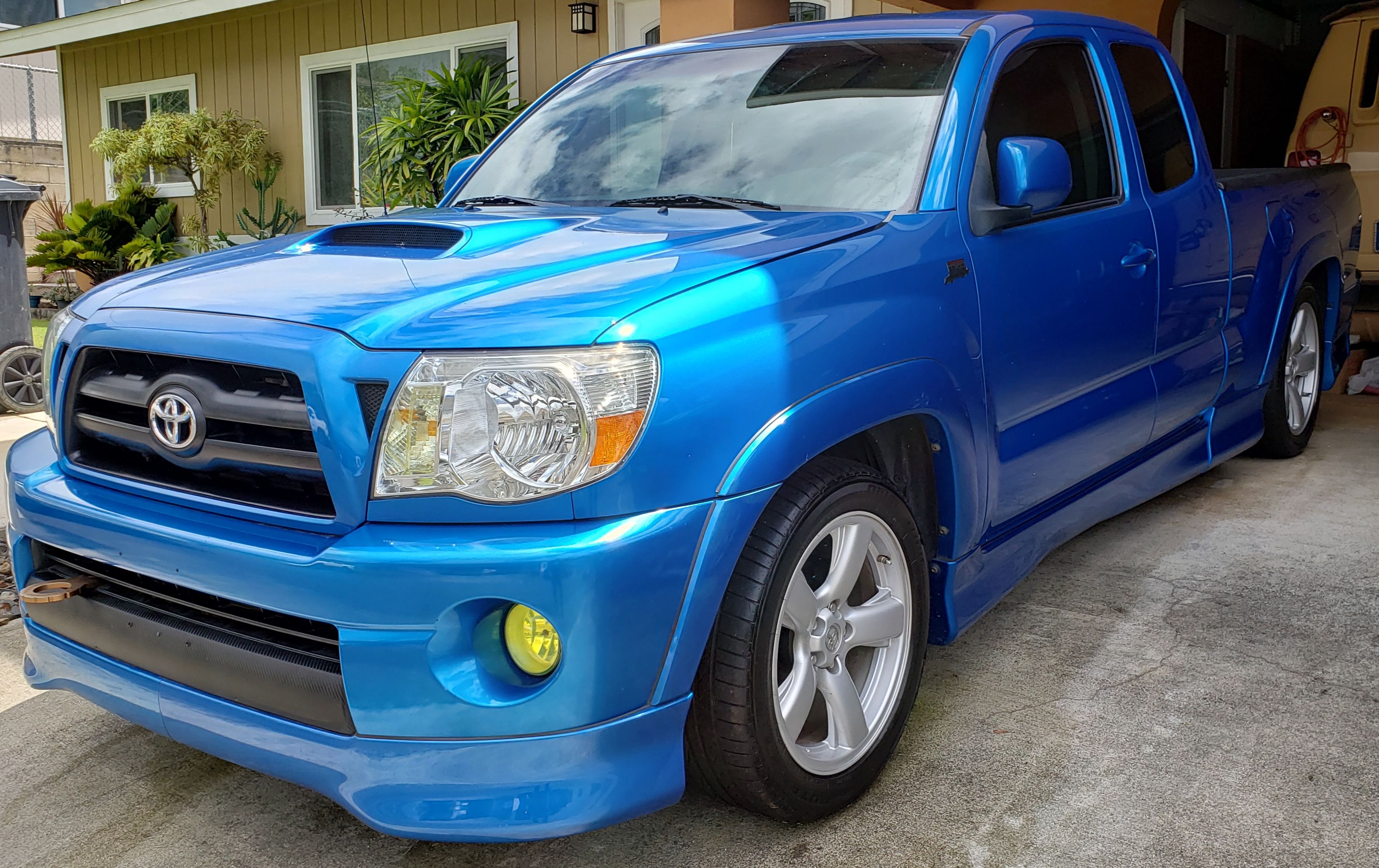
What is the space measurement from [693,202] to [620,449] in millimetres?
1136

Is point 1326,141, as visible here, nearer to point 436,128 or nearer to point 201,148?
point 436,128

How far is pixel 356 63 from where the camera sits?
466 inches

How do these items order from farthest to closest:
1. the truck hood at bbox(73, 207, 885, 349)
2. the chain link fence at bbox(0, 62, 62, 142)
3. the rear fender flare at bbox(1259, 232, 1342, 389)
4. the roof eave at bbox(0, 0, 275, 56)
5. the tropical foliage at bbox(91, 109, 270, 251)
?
the chain link fence at bbox(0, 62, 62, 142) → the tropical foliage at bbox(91, 109, 270, 251) → the roof eave at bbox(0, 0, 275, 56) → the rear fender flare at bbox(1259, 232, 1342, 389) → the truck hood at bbox(73, 207, 885, 349)

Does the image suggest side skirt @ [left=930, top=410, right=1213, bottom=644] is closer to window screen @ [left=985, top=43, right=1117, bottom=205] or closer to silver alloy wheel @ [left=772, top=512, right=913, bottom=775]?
silver alloy wheel @ [left=772, top=512, right=913, bottom=775]

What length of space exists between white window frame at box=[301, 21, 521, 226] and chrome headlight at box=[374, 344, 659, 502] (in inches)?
355

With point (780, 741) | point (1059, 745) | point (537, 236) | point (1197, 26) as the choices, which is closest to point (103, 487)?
point (537, 236)

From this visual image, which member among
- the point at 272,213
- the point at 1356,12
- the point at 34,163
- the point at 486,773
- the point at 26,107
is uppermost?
the point at 26,107

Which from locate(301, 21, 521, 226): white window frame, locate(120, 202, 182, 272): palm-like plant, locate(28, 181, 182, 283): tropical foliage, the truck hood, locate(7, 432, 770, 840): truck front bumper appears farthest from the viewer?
locate(28, 181, 182, 283): tropical foliage

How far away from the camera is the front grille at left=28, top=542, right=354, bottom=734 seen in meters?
1.89

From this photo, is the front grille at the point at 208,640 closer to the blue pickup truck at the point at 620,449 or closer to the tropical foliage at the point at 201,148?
the blue pickup truck at the point at 620,449

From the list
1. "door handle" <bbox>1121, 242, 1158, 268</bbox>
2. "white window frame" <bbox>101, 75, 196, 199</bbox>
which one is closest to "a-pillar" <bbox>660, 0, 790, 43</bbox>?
"door handle" <bbox>1121, 242, 1158, 268</bbox>

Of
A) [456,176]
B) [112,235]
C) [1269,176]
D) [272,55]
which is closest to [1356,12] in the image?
[1269,176]

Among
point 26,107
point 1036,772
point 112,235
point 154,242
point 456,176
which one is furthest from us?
point 26,107

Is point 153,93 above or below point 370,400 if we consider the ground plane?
above
